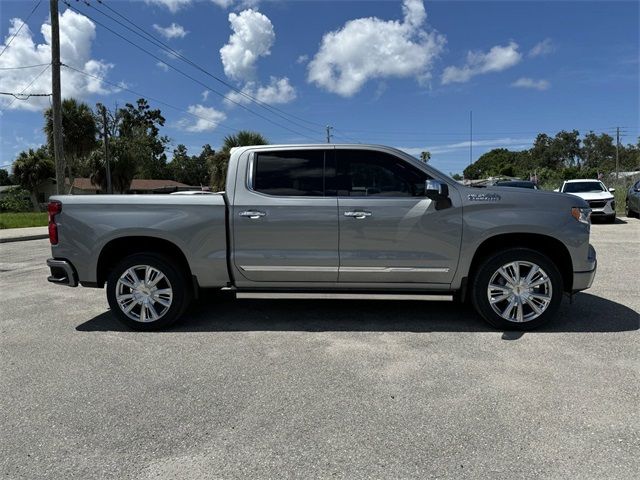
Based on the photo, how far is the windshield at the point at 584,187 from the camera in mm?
18688

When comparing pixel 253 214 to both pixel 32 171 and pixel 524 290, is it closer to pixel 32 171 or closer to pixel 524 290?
pixel 524 290

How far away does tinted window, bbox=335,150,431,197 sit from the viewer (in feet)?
16.4

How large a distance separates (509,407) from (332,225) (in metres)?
2.32

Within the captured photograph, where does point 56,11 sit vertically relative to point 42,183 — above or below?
above

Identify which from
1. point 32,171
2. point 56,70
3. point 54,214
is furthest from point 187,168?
point 54,214

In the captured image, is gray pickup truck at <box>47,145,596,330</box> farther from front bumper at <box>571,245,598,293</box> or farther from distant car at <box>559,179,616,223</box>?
distant car at <box>559,179,616,223</box>

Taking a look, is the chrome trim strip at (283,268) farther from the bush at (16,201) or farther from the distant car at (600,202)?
the bush at (16,201)

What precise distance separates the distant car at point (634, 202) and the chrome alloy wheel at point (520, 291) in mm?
16450

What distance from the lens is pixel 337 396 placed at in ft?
11.6

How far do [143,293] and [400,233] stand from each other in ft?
8.78

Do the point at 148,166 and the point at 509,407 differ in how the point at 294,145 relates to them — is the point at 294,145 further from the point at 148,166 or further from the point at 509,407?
the point at 148,166

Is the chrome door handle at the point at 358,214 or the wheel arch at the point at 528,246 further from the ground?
the chrome door handle at the point at 358,214

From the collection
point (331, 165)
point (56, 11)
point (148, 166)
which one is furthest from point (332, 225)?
point (148, 166)

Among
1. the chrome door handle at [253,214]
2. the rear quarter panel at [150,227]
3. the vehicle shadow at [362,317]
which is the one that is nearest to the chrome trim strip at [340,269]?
the rear quarter panel at [150,227]
